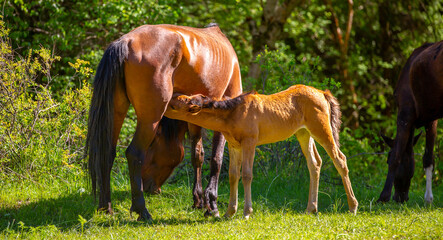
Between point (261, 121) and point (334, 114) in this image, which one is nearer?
point (261, 121)

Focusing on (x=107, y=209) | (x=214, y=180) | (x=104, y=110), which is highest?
(x=104, y=110)

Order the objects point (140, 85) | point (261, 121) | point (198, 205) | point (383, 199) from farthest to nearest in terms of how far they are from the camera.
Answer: point (383, 199) → point (198, 205) → point (261, 121) → point (140, 85)

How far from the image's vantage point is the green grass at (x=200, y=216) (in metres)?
5.14

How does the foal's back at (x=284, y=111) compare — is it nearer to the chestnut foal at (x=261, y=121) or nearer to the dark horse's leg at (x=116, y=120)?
the chestnut foal at (x=261, y=121)

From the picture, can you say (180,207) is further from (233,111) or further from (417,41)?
(417,41)

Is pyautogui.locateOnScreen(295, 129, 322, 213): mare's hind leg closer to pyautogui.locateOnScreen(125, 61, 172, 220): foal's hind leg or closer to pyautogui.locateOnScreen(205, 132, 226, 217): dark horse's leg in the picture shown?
pyautogui.locateOnScreen(205, 132, 226, 217): dark horse's leg

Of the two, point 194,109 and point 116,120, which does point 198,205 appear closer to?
point 116,120

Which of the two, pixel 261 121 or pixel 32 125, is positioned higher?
pixel 261 121

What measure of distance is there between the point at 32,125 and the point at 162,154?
7.54 ft

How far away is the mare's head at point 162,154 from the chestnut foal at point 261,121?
1256 millimetres

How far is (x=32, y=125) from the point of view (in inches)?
311

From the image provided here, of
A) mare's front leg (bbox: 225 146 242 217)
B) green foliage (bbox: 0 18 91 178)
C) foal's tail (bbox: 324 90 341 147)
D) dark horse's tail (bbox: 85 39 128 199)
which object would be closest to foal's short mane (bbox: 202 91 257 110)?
mare's front leg (bbox: 225 146 242 217)

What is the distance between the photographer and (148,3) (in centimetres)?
1211

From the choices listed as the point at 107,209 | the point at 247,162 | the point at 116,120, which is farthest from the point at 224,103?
the point at 107,209
